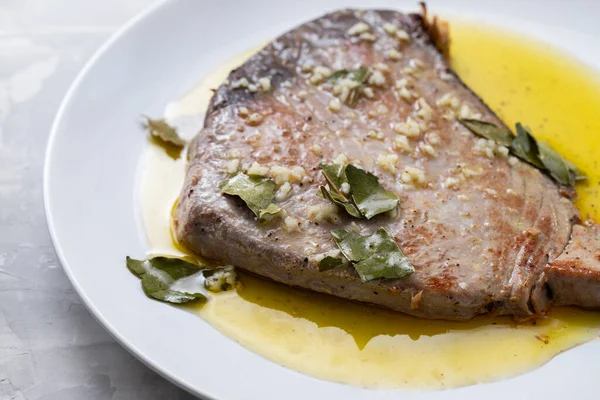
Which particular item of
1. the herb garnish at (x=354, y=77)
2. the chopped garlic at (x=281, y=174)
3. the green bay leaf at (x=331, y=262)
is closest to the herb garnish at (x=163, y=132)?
the chopped garlic at (x=281, y=174)

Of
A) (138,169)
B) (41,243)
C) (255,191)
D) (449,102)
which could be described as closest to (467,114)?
(449,102)

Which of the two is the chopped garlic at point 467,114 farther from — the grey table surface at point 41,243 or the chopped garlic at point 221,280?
the grey table surface at point 41,243

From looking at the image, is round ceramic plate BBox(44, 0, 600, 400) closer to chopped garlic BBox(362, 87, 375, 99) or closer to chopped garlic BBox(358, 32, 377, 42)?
chopped garlic BBox(358, 32, 377, 42)

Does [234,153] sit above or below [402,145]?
below

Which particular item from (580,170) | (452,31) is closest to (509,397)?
(580,170)

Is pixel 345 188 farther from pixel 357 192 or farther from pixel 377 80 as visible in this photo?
pixel 377 80

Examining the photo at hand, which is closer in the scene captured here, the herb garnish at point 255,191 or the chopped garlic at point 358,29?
the herb garnish at point 255,191
